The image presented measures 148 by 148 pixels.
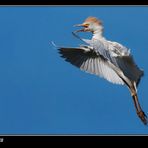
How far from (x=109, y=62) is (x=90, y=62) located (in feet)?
0.37

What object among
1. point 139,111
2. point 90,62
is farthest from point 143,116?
point 90,62

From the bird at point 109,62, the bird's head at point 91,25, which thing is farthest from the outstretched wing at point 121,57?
the bird's head at point 91,25

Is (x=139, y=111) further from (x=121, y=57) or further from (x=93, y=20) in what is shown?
(x=93, y=20)

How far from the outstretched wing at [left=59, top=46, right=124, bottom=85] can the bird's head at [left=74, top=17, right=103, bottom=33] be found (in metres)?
0.18

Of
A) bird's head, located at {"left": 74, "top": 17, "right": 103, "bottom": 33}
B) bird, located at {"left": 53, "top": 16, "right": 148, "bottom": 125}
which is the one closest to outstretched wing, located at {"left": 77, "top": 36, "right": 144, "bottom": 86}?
bird, located at {"left": 53, "top": 16, "right": 148, "bottom": 125}

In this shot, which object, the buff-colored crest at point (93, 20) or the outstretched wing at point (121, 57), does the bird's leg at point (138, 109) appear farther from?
the buff-colored crest at point (93, 20)

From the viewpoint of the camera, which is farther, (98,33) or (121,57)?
(98,33)

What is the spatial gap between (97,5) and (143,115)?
0.73 meters

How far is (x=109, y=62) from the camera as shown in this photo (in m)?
3.67

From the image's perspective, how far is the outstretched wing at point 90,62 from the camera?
3.61 metres

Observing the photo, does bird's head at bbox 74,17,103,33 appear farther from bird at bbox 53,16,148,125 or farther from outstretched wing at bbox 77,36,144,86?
outstretched wing at bbox 77,36,144,86

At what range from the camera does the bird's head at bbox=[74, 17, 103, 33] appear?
3764 mm

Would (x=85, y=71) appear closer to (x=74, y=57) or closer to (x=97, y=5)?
(x=74, y=57)
